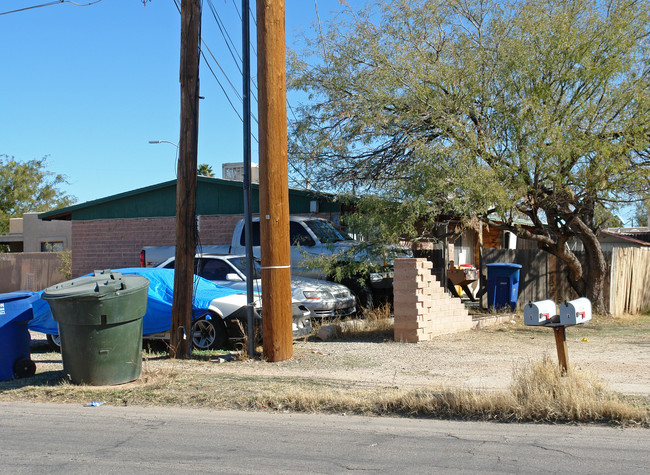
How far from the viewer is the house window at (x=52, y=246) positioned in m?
31.3

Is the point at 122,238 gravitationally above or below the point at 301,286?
above

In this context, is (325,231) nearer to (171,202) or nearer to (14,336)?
(171,202)

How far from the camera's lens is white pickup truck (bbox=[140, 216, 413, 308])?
13.4 metres

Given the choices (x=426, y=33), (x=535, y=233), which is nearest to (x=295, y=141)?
(x=426, y=33)

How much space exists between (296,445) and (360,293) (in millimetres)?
8832

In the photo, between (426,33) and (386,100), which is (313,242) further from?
(426,33)

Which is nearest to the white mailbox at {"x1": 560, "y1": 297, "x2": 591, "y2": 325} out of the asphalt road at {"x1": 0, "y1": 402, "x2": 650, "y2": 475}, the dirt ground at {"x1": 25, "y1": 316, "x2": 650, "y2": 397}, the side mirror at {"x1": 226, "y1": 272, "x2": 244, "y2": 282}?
the dirt ground at {"x1": 25, "y1": 316, "x2": 650, "y2": 397}

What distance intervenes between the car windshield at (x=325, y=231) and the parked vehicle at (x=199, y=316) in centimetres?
393

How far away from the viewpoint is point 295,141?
52.9ft

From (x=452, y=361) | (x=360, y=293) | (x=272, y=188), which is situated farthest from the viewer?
(x=360, y=293)

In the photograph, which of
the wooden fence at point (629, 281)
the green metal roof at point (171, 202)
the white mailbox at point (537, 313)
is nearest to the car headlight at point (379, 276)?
the green metal roof at point (171, 202)

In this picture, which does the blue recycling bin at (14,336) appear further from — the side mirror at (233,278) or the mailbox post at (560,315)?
Answer: the mailbox post at (560,315)

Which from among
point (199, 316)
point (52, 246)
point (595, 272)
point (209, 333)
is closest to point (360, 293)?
point (209, 333)

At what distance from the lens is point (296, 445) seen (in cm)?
598
